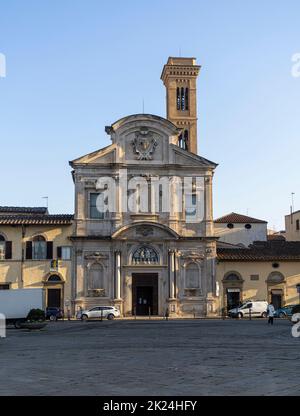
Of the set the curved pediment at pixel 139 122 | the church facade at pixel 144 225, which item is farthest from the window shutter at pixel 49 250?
the curved pediment at pixel 139 122

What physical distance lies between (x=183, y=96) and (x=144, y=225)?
31.6 metres

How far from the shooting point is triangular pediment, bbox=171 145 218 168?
56312 millimetres

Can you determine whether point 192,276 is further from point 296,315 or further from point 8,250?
point 296,315

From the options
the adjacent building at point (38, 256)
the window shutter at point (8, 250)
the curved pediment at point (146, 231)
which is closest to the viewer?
the adjacent building at point (38, 256)

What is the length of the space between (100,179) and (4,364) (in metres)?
38.0

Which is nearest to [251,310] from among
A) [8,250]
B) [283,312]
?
[283,312]

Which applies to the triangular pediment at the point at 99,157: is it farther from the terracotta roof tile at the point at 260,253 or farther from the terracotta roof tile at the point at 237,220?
the terracotta roof tile at the point at 237,220

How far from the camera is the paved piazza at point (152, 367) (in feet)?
42.6

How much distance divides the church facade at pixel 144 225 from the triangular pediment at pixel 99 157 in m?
0.09

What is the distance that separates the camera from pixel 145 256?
2163 inches

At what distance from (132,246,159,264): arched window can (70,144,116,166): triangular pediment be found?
809cm

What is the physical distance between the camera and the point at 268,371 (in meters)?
15.7

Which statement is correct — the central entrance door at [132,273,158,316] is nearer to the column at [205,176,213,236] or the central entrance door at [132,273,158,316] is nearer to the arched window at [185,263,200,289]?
the arched window at [185,263,200,289]
